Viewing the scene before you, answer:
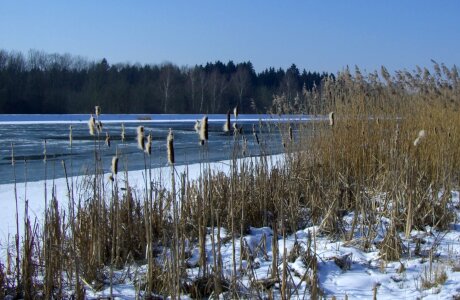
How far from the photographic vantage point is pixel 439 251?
3707 mm

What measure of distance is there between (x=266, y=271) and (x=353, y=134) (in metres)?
3.20

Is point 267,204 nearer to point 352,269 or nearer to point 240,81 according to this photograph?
point 352,269

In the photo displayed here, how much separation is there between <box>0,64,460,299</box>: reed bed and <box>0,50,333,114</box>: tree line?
39328mm

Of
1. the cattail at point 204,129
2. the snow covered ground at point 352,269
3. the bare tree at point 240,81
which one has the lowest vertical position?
the snow covered ground at point 352,269

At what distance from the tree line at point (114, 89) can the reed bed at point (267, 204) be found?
39328 mm

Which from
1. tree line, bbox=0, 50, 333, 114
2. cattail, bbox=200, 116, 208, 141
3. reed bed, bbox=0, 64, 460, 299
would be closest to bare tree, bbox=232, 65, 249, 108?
tree line, bbox=0, 50, 333, 114

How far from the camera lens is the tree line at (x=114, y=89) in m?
48.1

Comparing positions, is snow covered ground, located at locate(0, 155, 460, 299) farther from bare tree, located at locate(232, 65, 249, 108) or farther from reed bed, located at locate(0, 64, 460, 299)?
bare tree, located at locate(232, 65, 249, 108)

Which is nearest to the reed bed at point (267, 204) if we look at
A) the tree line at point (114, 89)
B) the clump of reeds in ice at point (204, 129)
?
the clump of reeds in ice at point (204, 129)

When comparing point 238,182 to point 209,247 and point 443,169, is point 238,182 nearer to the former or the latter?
point 209,247

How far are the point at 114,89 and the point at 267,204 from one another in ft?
162

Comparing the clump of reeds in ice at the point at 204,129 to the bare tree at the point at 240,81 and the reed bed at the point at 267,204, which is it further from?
the bare tree at the point at 240,81

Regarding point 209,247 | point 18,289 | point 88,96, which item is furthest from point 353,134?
point 88,96

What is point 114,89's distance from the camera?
52156 millimetres
